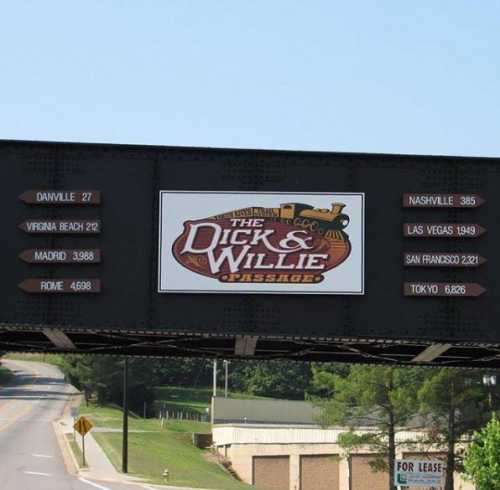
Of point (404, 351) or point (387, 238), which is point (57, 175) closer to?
point (387, 238)

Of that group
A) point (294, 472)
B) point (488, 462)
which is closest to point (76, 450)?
point (294, 472)

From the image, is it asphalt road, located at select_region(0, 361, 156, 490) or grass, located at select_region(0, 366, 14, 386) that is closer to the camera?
asphalt road, located at select_region(0, 361, 156, 490)

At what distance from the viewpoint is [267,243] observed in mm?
16266

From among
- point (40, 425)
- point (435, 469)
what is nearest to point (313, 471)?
point (40, 425)

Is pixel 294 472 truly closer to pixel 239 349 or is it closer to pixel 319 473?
pixel 319 473

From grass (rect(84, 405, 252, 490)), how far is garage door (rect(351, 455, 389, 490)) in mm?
9883

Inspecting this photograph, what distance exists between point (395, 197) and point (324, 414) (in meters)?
50.7

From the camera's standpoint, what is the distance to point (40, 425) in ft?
290

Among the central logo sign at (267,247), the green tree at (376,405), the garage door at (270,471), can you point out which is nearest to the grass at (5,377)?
the garage door at (270,471)

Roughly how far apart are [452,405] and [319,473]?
20.6 m

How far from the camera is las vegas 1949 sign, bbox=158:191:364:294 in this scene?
640 inches

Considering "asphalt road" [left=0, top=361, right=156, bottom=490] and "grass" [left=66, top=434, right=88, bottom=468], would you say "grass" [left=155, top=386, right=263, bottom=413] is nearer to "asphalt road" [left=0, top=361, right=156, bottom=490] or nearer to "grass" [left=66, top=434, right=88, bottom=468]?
"asphalt road" [left=0, top=361, right=156, bottom=490]

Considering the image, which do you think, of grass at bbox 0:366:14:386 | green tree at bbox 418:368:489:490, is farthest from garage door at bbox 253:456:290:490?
grass at bbox 0:366:14:386

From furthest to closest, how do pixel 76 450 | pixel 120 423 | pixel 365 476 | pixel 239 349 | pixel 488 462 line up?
pixel 120 423, pixel 365 476, pixel 76 450, pixel 488 462, pixel 239 349
